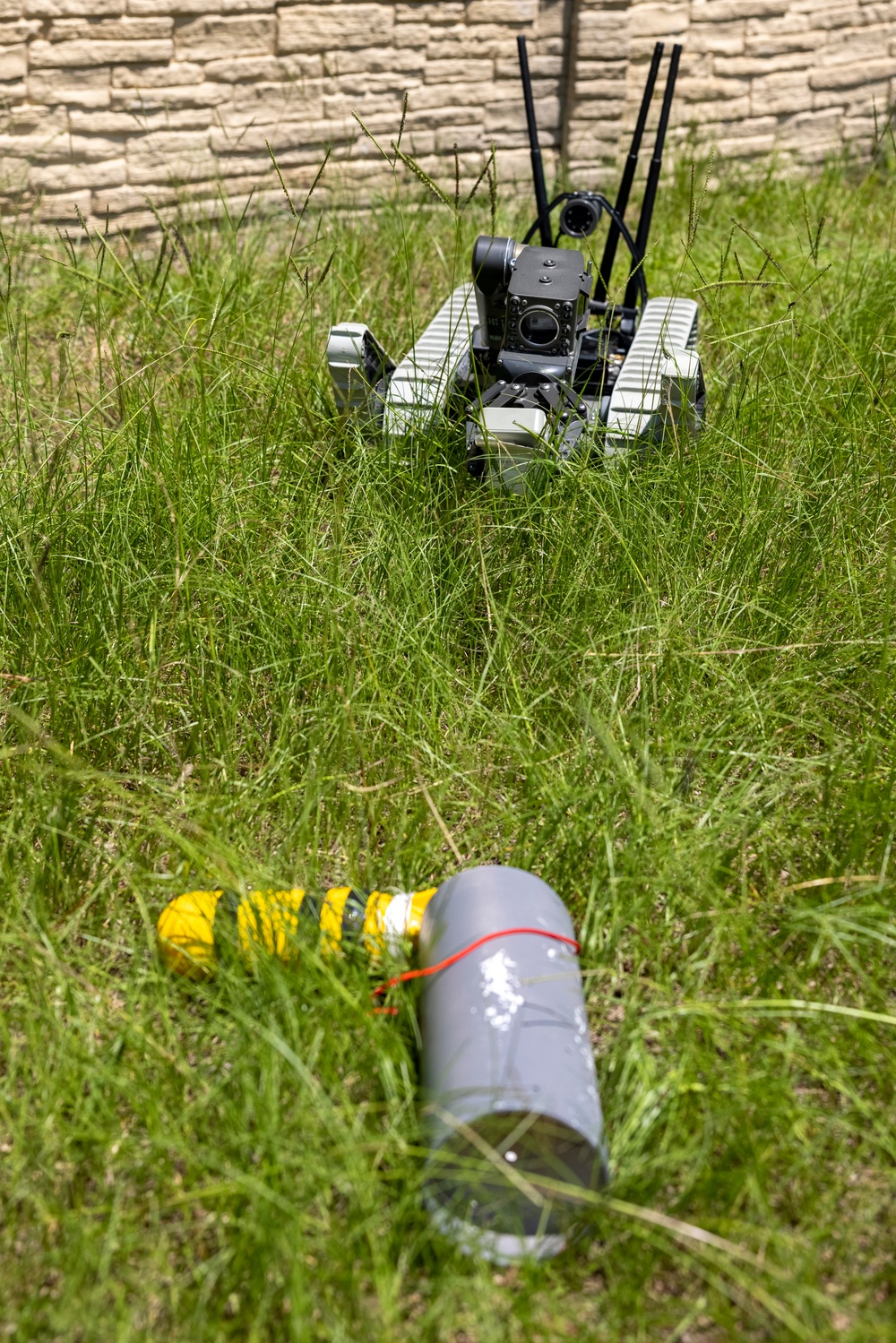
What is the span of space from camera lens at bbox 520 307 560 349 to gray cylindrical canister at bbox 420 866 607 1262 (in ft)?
5.57

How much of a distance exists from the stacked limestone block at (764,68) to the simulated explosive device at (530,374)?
110 inches

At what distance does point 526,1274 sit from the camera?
1425mm

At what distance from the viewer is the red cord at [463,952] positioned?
1.63 m

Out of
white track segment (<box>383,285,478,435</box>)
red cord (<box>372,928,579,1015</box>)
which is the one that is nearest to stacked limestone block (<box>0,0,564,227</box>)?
white track segment (<box>383,285,478,435</box>)

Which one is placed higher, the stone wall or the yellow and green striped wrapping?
the stone wall

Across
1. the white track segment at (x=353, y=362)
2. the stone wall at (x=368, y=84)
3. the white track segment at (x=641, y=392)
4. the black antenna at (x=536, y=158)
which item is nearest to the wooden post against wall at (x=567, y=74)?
the stone wall at (x=368, y=84)

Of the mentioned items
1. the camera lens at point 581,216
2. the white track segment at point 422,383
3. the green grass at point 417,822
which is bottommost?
the green grass at point 417,822

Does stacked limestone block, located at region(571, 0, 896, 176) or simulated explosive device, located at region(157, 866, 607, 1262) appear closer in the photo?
simulated explosive device, located at region(157, 866, 607, 1262)

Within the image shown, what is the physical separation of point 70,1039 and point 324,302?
3.02 m

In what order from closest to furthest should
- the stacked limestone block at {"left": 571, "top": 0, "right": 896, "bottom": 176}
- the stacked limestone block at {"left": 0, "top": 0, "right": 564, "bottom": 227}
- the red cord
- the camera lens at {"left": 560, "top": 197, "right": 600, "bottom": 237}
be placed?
1. the red cord
2. the camera lens at {"left": 560, "top": 197, "right": 600, "bottom": 237}
3. the stacked limestone block at {"left": 0, "top": 0, "right": 564, "bottom": 227}
4. the stacked limestone block at {"left": 571, "top": 0, "right": 896, "bottom": 176}

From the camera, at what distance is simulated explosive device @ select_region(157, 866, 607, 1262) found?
1444mm

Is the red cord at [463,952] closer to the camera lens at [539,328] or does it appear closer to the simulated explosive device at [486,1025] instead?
the simulated explosive device at [486,1025]

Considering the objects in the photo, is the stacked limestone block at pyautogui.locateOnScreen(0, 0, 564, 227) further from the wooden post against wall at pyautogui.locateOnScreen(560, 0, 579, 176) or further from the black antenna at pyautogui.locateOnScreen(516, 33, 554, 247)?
the black antenna at pyautogui.locateOnScreen(516, 33, 554, 247)

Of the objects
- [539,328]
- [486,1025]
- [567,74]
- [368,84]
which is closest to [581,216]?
[539,328]
